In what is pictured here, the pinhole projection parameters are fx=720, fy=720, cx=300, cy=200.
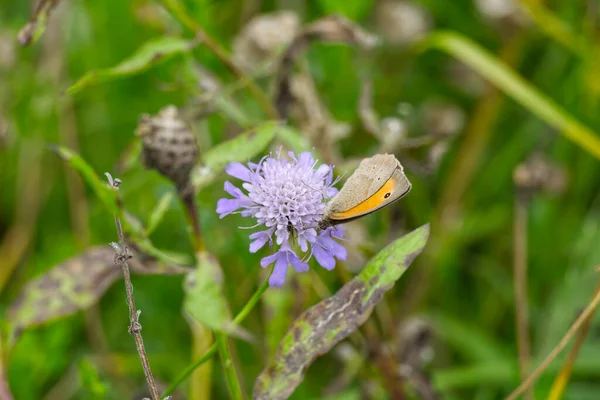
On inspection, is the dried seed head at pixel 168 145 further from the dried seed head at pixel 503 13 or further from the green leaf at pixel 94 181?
the dried seed head at pixel 503 13

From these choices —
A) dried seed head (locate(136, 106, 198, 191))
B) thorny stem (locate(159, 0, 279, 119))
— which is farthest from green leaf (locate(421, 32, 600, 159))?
dried seed head (locate(136, 106, 198, 191))

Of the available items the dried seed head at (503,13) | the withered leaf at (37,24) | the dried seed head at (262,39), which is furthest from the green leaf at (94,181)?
the dried seed head at (503,13)

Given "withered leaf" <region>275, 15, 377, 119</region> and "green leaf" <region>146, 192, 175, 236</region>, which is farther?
"withered leaf" <region>275, 15, 377, 119</region>

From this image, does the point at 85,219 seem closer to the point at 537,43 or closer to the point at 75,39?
the point at 75,39

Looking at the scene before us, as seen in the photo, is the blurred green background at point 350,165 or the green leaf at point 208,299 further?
the blurred green background at point 350,165

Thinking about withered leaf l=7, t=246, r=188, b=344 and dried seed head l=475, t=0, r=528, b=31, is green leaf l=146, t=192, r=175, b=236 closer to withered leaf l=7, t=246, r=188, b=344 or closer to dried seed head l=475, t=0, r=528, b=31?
withered leaf l=7, t=246, r=188, b=344
